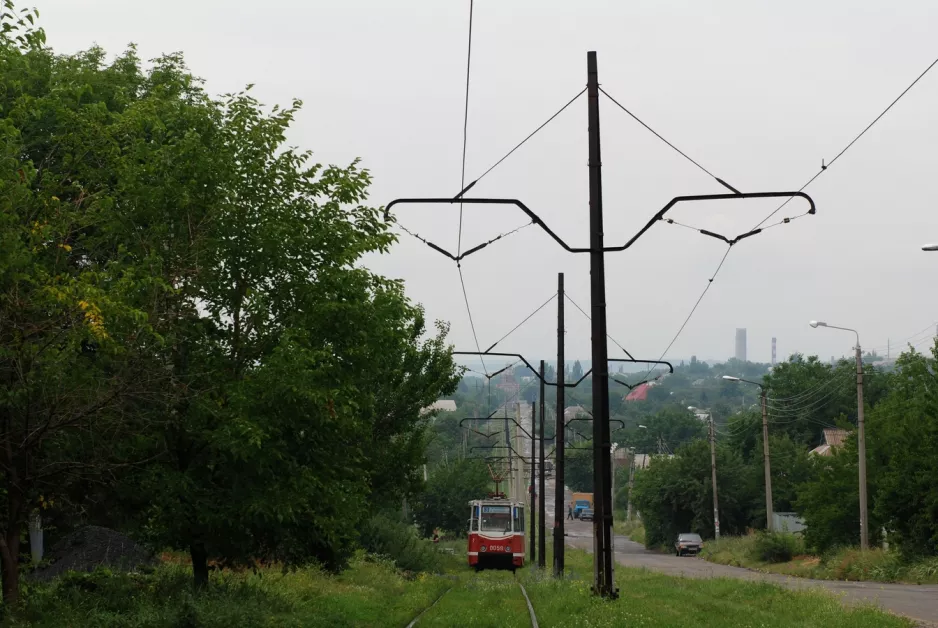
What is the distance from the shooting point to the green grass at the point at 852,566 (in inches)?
1412

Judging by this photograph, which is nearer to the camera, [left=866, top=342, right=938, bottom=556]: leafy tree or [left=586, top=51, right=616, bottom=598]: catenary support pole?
[left=586, top=51, right=616, bottom=598]: catenary support pole

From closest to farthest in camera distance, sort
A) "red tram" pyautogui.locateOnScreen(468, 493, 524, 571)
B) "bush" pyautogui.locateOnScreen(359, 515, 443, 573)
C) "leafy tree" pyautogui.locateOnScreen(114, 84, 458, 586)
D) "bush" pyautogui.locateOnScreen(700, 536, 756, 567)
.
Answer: "leafy tree" pyautogui.locateOnScreen(114, 84, 458, 586)
"bush" pyautogui.locateOnScreen(359, 515, 443, 573)
"red tram" pyautogui.locateOnScreen(468, 493, 524, 571)
"bush" pyautogui.locateOnScreen(700, 536, 756, 567)

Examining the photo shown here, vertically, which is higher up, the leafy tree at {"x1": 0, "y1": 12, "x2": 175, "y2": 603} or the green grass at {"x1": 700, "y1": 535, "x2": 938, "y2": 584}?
the leafy tree at {"x1": 0, "y1": 12, "x2": 175, "y2": 603}

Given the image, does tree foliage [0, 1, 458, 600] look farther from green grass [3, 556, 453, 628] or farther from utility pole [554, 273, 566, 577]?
utility pole [554, 273, 566, 577]

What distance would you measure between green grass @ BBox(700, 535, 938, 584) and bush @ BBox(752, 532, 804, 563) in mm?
223

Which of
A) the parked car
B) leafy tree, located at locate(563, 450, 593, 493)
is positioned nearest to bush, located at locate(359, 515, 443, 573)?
Answer: the parked car

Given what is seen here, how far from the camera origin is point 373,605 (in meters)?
21.8

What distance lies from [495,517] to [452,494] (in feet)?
75.5

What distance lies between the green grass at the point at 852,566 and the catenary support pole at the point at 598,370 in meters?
19.8

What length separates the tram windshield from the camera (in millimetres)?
47656

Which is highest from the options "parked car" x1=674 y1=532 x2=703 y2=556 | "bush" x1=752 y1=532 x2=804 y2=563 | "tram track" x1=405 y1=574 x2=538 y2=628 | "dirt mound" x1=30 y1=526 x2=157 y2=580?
"dirt mound" x1=30 y1=526 x2=157 y2=580

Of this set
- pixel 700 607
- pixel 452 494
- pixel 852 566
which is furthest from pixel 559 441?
pixel 452 494

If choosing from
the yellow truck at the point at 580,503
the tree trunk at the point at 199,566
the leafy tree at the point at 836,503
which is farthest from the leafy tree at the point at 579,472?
the tree trunk at the point at 199,566

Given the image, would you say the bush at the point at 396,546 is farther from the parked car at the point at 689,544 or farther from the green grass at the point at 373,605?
the parked car at the point at 689,544
